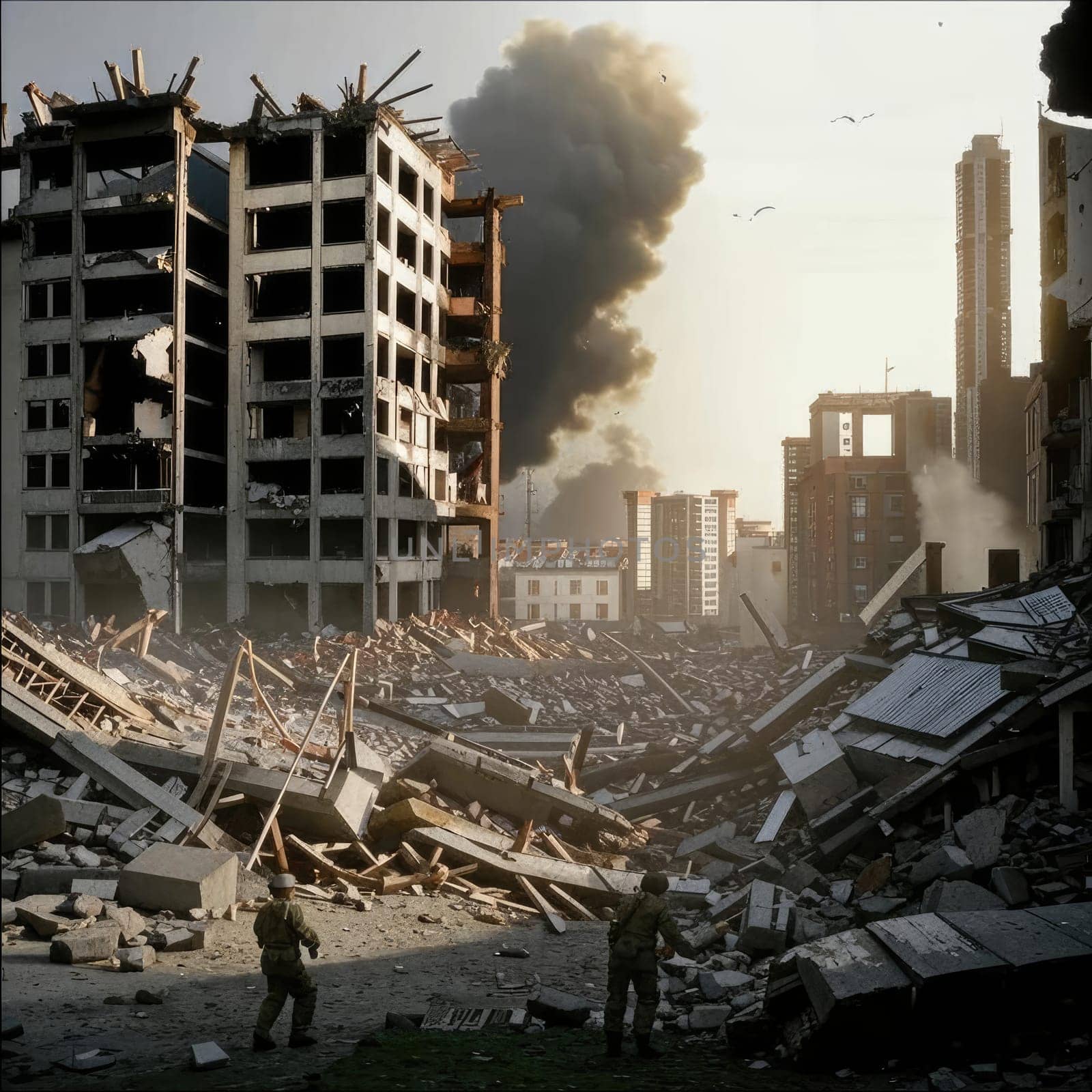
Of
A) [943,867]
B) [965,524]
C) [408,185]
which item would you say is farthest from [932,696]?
[965,524]

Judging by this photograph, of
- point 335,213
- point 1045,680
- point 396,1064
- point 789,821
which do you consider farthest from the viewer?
point 335,213

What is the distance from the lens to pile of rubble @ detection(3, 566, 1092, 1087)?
19.8 feet

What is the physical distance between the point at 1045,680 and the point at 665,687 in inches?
526

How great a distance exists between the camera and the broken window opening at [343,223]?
102ft

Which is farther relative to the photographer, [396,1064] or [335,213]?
[335,213]

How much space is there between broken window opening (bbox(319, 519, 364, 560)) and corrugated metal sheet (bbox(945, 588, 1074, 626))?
20.7m

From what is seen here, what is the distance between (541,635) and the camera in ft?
105

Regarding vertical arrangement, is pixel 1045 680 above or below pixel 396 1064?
above

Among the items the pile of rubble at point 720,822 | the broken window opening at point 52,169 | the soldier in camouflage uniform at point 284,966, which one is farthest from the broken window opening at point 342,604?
the soldier in camouflage uniform at point 284,966

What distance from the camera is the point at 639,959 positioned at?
617 centimetres

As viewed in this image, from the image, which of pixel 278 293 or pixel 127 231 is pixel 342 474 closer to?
pixel 278 293

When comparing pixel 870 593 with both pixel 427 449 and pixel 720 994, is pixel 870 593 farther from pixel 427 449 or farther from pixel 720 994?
pixel 720 994

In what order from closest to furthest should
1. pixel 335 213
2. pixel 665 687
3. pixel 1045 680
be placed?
pixel 1045 680, pixel 665 687, pixel 335 213

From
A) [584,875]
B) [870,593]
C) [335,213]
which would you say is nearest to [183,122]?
[335,213]
